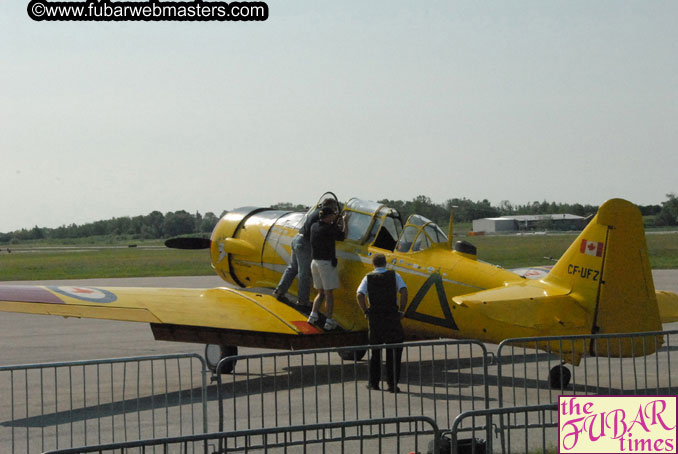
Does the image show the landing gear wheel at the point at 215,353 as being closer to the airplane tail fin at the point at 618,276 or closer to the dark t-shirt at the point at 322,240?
the dark t-shirt at the point at 322,240

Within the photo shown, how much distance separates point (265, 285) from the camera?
12.9 meters

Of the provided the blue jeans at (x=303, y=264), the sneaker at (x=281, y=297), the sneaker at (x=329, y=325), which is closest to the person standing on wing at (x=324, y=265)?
the sneaker at (x=329, y=325)

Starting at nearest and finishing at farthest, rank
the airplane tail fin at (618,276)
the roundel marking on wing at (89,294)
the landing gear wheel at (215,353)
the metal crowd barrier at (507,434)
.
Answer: the metal crowd barrier at (507,434)
the airplane tail fin at (618,276)
the roundel marking on wing at (89,294)
the landing gear wheel at (215,353)

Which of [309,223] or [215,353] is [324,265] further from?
[215,353]

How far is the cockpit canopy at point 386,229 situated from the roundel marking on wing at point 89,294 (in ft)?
9.71

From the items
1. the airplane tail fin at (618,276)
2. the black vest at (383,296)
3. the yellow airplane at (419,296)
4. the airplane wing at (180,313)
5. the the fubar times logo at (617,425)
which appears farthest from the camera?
the airplane wing at (180,313)

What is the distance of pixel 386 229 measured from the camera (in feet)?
37.6

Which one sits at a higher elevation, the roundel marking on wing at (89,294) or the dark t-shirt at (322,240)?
the dark t-shirt at (322,240)

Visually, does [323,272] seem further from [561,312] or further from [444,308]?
[561,312]

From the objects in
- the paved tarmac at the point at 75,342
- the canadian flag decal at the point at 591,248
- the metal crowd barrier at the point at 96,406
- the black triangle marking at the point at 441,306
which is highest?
the canadian flag decal at the point at 591,248

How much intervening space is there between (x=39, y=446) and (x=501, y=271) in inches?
206

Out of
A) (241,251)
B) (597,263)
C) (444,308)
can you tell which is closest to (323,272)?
(444,308)

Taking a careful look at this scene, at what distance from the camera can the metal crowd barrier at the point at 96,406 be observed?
7176mm

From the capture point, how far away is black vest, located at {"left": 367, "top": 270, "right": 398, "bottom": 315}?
9.52 meters
